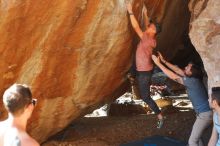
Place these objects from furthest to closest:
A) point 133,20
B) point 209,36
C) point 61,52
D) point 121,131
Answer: point 121,131
point 61,52
point 133,20
point 209,36

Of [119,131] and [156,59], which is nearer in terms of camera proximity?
[156,59]

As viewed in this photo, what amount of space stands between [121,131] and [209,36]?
3.07 m

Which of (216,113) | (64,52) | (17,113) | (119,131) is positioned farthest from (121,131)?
(17,113)

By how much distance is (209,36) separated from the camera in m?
7.91

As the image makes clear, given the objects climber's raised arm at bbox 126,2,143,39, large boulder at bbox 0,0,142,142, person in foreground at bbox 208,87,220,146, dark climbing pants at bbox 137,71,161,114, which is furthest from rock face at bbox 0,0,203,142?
person in foreground at bbox 208,87,220,146

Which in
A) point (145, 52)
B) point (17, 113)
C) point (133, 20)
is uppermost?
point (133, 20)

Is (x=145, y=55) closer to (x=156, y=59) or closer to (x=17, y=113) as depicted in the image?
(x=156, y=59)

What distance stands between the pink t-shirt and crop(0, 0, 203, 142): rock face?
279 mm

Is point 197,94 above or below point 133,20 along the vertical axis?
below

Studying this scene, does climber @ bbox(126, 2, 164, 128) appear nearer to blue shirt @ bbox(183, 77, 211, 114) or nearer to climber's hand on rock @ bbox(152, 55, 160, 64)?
climber's hand on rock @ bbox(152, 55, 160, 64)

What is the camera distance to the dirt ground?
9453 millimetres

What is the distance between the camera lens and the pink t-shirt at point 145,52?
8367 mm

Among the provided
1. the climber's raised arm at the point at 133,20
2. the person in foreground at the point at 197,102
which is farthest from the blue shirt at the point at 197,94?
the climber's raised arm at the point at 133,20

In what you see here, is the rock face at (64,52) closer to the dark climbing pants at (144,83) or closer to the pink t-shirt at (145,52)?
the pink t-shirt at (145,52)
